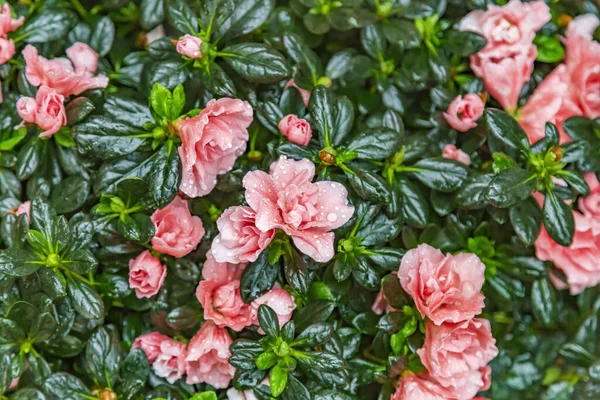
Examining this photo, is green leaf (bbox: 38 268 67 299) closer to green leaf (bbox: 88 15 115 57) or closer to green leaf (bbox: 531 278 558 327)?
green leaf (bbox: 88 15 115 57)

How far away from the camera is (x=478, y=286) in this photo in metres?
1.15

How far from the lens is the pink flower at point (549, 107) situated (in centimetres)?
130

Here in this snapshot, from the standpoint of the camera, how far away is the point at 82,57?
4.03 ft

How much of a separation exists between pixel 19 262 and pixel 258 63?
0.53 meters

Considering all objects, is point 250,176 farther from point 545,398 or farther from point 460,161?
point 545,398

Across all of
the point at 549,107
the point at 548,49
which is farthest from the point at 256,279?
the point at 548,49

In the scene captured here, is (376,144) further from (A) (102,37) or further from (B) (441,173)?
(A) (102,37)

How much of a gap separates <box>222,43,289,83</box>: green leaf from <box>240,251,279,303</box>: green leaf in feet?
1.02

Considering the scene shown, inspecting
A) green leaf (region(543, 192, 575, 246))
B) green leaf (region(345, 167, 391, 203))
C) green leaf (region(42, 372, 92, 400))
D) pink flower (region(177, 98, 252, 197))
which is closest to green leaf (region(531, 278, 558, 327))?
green leaf (region(543, 192, 575, 246))

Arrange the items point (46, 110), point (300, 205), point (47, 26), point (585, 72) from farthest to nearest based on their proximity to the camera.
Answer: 1. point (585, 72)
2. point (47, 26)
3. point (46, 110)
4. point (300, 205)

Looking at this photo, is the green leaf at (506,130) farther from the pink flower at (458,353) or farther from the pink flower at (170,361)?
the pink flower at (170,361)

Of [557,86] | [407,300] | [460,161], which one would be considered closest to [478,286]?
[407,300]

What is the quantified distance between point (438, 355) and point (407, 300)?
111 millimetres

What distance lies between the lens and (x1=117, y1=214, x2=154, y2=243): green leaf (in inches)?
43.3
